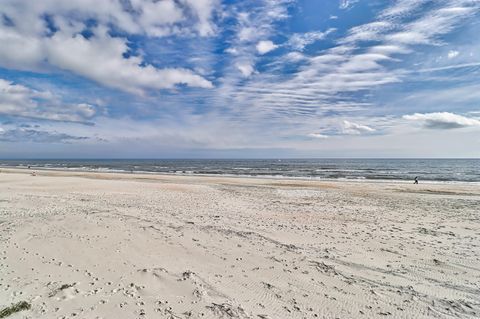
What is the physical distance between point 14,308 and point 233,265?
4.03 metres

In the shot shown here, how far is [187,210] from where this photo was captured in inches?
513

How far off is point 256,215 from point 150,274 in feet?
23.1

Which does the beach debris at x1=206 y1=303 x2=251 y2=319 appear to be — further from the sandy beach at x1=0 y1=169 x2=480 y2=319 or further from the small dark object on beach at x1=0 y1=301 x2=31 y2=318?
the small dark object on beach at x1=0 y1=301 x2=31 y2=318

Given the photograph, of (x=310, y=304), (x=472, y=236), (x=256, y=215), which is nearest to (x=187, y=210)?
(x=256, y=215)

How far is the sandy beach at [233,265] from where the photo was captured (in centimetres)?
465

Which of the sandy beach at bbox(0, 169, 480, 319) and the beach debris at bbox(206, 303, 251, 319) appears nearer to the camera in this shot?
the beach debris at bbox(206, 303, 251, 319)

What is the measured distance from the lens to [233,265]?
6.41 meters

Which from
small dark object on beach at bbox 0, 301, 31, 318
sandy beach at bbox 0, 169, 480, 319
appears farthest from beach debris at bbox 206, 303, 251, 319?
small dark object on beach at bbox 0, 301, 31, 318

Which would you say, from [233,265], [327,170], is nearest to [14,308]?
[233,265]

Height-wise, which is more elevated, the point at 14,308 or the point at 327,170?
the point at 14,308

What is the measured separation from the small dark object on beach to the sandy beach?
0.27 feet

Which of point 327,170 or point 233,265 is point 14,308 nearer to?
point 233,265

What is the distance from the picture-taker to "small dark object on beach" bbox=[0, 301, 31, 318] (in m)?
4.15

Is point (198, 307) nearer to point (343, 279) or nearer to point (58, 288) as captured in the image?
point (58, 288)
